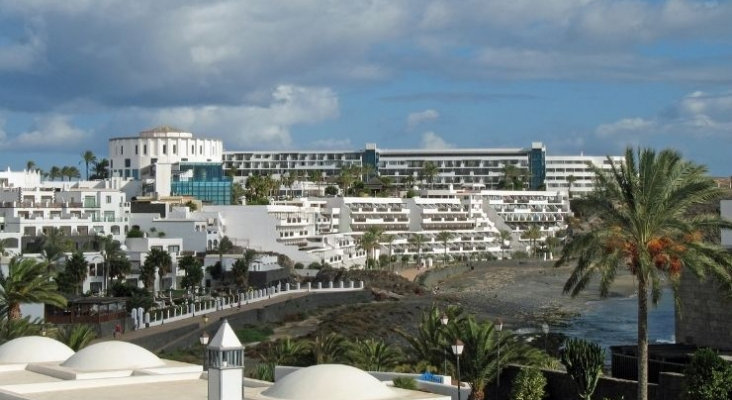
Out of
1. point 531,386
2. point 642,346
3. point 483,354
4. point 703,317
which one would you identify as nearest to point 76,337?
point 483,354

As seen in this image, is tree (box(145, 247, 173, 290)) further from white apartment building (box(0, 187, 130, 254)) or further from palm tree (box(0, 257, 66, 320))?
palm tree (box(0, 257, 66, 320))

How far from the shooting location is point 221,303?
225ft

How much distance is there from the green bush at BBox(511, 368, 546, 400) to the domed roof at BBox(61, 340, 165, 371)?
777cm

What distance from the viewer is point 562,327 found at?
74.1 meters

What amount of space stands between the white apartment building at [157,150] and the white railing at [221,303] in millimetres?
57502

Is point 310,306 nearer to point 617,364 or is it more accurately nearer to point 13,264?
point 13,264

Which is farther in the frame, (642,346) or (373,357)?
(373,357)

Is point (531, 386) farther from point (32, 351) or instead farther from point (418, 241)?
point (418, 241)

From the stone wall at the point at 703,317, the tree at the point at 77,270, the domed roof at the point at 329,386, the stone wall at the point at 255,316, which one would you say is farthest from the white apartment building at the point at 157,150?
the domed roof at the point at 329,386

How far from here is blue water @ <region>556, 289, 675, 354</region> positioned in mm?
65375

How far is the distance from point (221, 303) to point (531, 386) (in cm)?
4419

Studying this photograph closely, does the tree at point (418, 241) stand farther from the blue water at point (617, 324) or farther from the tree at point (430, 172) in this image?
the tree at point (430, 172)

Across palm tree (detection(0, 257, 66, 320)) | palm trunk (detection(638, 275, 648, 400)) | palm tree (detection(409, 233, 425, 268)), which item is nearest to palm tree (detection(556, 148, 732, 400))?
palm trunk (detection(638, 275, 648, 400))

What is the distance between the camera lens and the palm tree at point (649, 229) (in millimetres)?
23391
